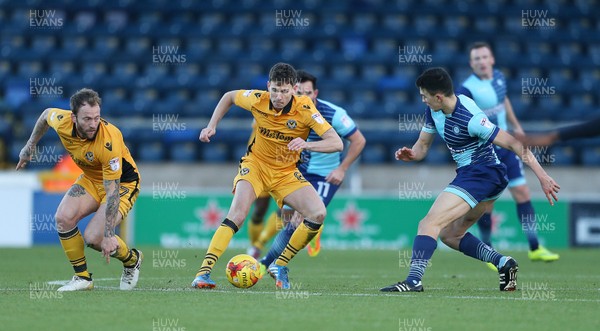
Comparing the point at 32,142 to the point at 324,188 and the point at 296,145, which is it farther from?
the point at 324,188

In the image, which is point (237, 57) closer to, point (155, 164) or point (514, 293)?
point (155, 164)

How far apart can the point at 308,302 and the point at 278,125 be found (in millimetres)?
2112

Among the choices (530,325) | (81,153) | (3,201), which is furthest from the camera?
(3,201)

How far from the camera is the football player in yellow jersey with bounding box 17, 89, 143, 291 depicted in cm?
827

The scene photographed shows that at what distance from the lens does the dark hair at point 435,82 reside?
8.51 metres

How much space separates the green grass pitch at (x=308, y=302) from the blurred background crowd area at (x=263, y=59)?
7944 mm

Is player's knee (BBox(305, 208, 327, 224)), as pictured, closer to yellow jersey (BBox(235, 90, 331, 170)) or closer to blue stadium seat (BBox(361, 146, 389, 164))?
yellow jersey (BBox(235, 90, 331, 170))

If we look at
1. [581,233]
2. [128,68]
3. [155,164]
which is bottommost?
[581,233]

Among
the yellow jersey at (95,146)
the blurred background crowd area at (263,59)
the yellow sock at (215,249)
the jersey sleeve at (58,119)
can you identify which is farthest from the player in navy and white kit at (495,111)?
the blurred background crowd area at (263,59)

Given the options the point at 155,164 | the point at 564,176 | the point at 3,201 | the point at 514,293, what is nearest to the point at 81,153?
the point at 514,293

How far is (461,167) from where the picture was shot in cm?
893

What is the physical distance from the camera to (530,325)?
21.5 ft

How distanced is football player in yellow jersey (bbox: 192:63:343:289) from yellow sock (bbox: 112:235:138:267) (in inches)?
28.2

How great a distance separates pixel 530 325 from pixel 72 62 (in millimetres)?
16982
